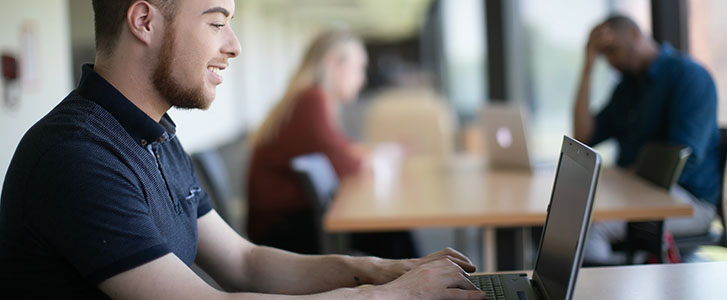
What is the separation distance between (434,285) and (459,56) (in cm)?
992

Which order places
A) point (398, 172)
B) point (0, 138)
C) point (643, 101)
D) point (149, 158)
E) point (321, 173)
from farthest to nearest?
point (398, 172) < point (643, 101) < point (321, 173) < point (0, 138) < point (149, 158)

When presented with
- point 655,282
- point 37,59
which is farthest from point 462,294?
point 37,59

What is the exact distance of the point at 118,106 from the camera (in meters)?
1.12

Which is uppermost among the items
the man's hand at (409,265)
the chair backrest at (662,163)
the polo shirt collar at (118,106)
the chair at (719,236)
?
the polo shirt collar at (118,106)

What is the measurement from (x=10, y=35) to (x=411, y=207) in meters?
1.45

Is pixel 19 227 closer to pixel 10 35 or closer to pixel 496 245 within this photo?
pixel 10 35

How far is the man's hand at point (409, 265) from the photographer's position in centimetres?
127

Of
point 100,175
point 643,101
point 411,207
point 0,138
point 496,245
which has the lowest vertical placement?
point 496,245

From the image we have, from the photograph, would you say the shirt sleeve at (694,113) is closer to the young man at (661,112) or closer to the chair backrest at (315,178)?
the young man at (661,112)

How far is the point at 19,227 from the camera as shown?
39.5 inches

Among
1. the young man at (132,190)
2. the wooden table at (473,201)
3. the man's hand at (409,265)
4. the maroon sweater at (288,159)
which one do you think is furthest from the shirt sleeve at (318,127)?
the man's hand at (409,265)

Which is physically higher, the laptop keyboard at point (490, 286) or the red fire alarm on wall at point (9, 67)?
the red fire alarm on wall at point (9, 67)

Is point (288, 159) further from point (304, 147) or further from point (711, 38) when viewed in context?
point (711, 38)

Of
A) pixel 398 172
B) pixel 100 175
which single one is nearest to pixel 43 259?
pixel 100 175
